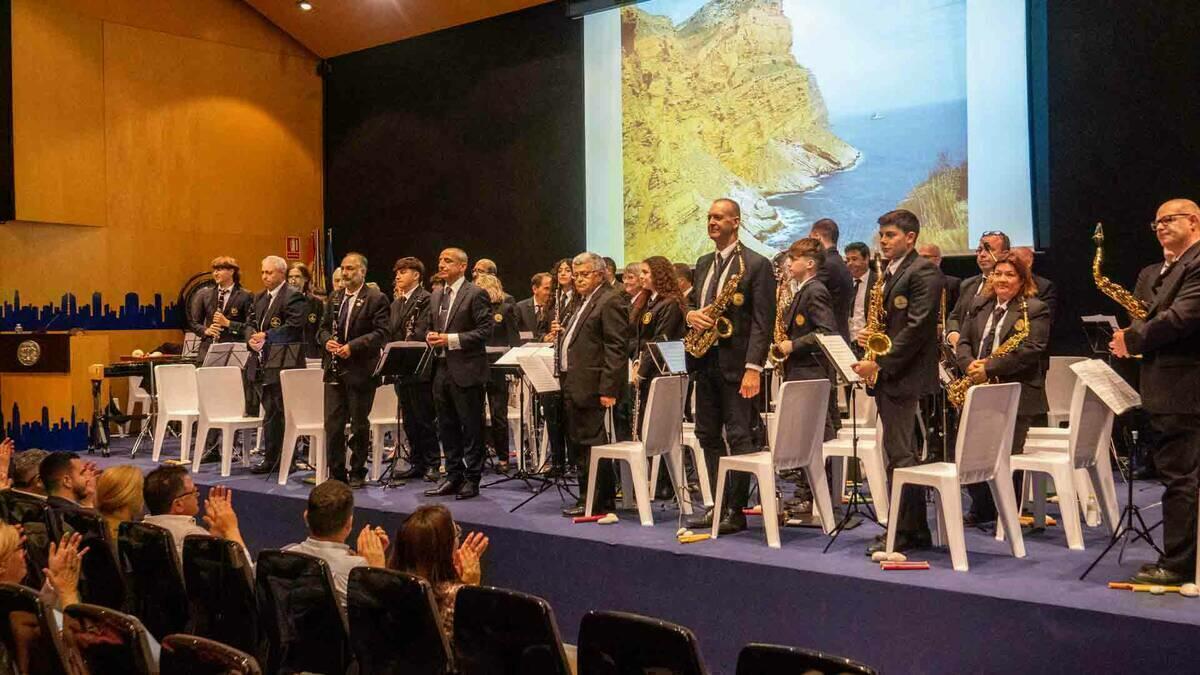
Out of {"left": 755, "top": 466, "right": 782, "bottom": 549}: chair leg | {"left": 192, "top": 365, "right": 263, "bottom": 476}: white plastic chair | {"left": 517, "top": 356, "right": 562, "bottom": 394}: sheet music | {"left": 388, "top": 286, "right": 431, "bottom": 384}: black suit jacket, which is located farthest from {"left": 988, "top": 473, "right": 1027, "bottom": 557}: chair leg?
{"left": 192, "top": 365, "right": 263, "bottom": 476}: white plastic chair

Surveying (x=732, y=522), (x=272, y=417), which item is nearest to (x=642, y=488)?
(x=732, y=522)

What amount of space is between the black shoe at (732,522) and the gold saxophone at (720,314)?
0.84 meters

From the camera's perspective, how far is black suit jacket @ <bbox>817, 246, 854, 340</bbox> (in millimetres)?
7203

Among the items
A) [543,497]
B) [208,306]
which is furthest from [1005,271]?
[208,306]

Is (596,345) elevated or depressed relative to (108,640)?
elevated

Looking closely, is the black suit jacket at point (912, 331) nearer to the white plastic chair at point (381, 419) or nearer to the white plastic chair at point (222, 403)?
the white plastic chair at point (381, 419)

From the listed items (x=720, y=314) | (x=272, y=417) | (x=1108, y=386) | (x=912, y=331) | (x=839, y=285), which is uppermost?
(x=839, y=285)

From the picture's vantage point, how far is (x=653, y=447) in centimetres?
647

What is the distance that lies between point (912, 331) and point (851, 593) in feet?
4.24

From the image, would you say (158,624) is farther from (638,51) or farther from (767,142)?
(638,51)

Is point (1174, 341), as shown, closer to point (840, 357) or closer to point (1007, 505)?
point (1007, 505)

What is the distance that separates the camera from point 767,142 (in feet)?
35.2

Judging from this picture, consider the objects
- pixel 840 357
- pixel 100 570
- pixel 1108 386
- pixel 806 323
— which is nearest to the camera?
pixel 100 570

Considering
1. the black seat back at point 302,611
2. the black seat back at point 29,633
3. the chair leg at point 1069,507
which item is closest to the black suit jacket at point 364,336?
the black seat back at point 302,611
